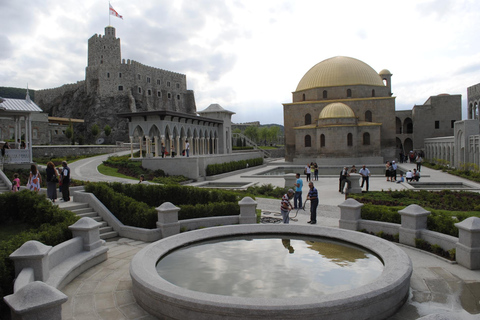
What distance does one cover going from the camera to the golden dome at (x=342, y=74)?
45188 millimetres

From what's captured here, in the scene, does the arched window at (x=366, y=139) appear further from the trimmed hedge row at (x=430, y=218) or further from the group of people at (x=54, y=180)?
the group of people at (x=54, y=180)

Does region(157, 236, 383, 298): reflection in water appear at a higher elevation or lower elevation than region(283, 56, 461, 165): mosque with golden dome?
lower

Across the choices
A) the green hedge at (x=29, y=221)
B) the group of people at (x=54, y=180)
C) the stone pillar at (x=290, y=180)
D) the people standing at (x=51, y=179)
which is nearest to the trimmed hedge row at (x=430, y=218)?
the green hedge at (x=29, y=221)

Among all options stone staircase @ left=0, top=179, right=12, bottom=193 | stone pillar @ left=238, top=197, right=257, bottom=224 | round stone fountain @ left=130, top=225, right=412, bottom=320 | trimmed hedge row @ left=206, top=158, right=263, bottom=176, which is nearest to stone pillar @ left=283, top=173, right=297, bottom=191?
trimmed hedge row @ left=206, top=158, right=263, bottom=176

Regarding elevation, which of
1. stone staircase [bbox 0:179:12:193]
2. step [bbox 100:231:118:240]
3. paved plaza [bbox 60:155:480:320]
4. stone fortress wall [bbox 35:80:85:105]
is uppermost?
stone fortress wall [bbox 35:80:85:105]

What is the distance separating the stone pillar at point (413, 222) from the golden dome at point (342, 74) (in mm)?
38725

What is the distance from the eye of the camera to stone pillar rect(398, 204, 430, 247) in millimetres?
9023

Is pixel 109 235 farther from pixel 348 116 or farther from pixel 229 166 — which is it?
pixel 348 116

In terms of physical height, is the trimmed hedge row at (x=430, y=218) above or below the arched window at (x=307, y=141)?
below

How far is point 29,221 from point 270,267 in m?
7.32

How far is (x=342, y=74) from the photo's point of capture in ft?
149

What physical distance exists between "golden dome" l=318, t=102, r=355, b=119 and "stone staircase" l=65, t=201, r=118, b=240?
111ft

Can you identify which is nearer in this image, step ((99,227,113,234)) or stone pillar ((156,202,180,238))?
stone pillar ((156,202,180,238))

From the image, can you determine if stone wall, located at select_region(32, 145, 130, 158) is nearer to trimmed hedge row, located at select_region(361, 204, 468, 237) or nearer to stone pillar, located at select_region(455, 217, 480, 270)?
trimmed hedge row, located at select_region(361, 204, 468, 237)
